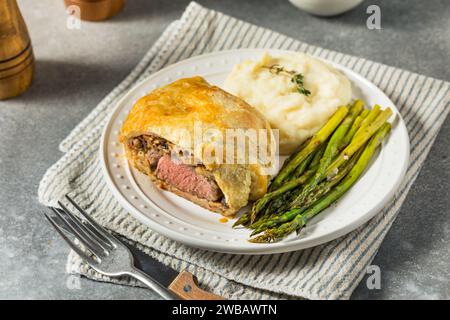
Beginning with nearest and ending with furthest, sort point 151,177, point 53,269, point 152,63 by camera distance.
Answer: point 53,269
point 151,177
point 152,63

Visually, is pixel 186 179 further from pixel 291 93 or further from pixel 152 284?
pixel 291 93

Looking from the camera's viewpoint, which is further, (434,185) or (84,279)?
(434,185)

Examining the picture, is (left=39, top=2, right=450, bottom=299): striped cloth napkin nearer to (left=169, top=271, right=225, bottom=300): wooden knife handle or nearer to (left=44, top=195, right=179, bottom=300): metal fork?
(left=44, top=195, right=179, bottom=300): metal fork

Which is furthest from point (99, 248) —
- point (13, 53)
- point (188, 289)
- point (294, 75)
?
point (13, 53)

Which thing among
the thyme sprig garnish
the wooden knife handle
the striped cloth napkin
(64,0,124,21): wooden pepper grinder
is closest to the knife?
the wooden knife handle

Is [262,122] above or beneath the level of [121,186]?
above

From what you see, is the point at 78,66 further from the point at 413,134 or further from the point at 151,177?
the point at 413,134

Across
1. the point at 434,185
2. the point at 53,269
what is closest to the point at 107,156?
the point at 53,269

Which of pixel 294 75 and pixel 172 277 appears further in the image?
pixel 294 75
